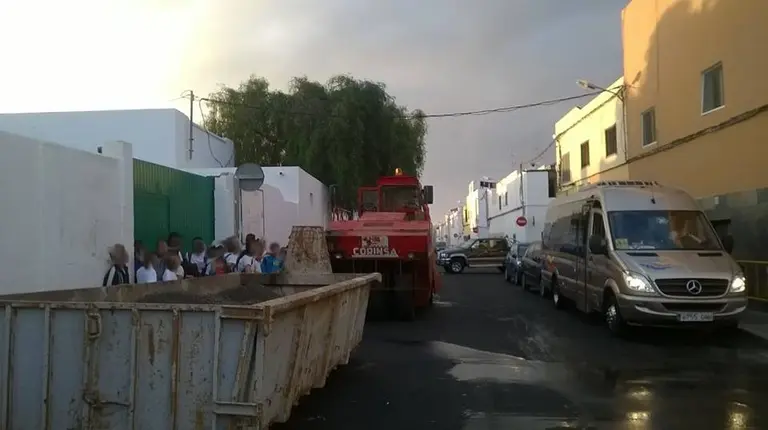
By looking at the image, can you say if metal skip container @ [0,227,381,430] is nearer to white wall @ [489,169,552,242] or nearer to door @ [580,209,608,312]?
door @ [580,209,608,312]

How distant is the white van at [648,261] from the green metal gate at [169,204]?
8.05 m

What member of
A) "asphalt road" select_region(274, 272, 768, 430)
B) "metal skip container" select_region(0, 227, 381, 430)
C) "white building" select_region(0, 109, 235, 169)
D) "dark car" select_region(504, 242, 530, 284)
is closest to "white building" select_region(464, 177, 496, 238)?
"dark car" select_region(504, 242, 530, 284)

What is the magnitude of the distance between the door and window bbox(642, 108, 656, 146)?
11066 millimetres

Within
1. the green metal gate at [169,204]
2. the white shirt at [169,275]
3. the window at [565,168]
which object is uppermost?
the window at [565,168]

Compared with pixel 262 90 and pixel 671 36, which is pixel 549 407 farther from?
pixel 262 90

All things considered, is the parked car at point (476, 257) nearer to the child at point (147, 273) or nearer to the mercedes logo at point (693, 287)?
the mercedes logo at point (693, 287)

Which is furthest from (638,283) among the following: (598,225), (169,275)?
(169,275)

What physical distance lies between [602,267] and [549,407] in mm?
5949

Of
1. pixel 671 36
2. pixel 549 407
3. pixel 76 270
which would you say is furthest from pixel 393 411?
pixel 671 36

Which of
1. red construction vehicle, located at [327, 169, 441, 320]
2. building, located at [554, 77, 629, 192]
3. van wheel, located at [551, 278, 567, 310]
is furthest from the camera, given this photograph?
building, located at [554, 77, 629, 192]

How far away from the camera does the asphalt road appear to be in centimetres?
716

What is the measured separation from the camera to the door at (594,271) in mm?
13125

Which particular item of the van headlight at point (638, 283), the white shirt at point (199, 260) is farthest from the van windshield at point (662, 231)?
the white shirt at point (199, 260)

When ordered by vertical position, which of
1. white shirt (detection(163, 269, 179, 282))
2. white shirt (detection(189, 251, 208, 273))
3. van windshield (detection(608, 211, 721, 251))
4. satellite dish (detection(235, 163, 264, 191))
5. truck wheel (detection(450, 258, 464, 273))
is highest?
satellite dish (detection(235, 163, 264, 191))
